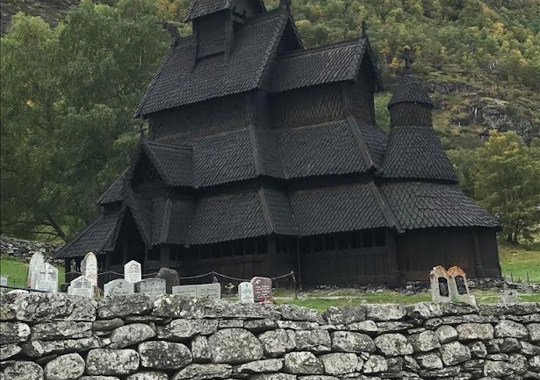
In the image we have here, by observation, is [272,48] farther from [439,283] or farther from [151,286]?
[439,283]

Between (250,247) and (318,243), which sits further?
(318,243)

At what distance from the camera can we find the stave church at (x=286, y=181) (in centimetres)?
2580

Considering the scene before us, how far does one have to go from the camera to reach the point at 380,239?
25.8 meters

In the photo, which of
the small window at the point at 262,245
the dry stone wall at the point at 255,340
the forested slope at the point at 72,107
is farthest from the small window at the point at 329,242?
the forested slope at the point at 72,107

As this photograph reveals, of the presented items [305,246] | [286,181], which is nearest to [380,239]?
[305,246]

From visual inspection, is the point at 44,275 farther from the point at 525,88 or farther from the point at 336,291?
the point at 525,88

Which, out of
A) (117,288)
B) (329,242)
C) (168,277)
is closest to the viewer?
(117,288)

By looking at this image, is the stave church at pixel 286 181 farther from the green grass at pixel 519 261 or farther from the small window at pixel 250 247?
the green grass at pixel 519 261

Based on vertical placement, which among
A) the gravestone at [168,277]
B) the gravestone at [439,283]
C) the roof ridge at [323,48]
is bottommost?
the gravestone at [439,283]

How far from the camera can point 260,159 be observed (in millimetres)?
27641

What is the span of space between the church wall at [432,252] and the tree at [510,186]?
28.2 m

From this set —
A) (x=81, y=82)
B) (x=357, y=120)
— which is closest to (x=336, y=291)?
(x=357, y=120)

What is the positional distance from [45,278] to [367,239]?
1621 centimetres

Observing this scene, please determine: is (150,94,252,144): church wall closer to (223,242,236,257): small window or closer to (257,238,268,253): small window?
(223,242,236,257): small window
